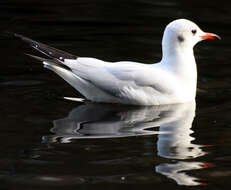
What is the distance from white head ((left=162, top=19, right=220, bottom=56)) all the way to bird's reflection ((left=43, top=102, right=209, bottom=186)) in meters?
0.74

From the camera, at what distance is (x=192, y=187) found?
6078 millimetres

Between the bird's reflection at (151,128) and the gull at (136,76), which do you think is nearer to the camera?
the bird's reflection at (151,128)

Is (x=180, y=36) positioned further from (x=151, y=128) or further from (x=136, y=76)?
(x=151, y=128)

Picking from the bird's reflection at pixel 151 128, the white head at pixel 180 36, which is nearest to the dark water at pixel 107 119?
the bird's reflection at pixel 151 128

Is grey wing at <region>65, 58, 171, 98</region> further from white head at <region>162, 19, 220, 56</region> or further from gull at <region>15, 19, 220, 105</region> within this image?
white head at <region>162, 19, 220, 56</region>

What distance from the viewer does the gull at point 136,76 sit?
873 centimetres

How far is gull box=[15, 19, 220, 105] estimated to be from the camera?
873 centimetres

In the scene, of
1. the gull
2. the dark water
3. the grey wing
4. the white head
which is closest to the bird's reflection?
the dark water

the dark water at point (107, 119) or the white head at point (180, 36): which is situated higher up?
the white head at point (180, 36)

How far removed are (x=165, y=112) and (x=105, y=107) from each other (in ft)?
2.38

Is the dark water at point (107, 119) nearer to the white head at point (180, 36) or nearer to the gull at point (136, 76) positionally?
the gull at point (136, 76)

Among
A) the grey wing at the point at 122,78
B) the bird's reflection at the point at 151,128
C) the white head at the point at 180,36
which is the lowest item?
the bird's reflection at the point at 151,128

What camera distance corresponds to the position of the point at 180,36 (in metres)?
9.14

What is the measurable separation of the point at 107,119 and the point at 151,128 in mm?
616
